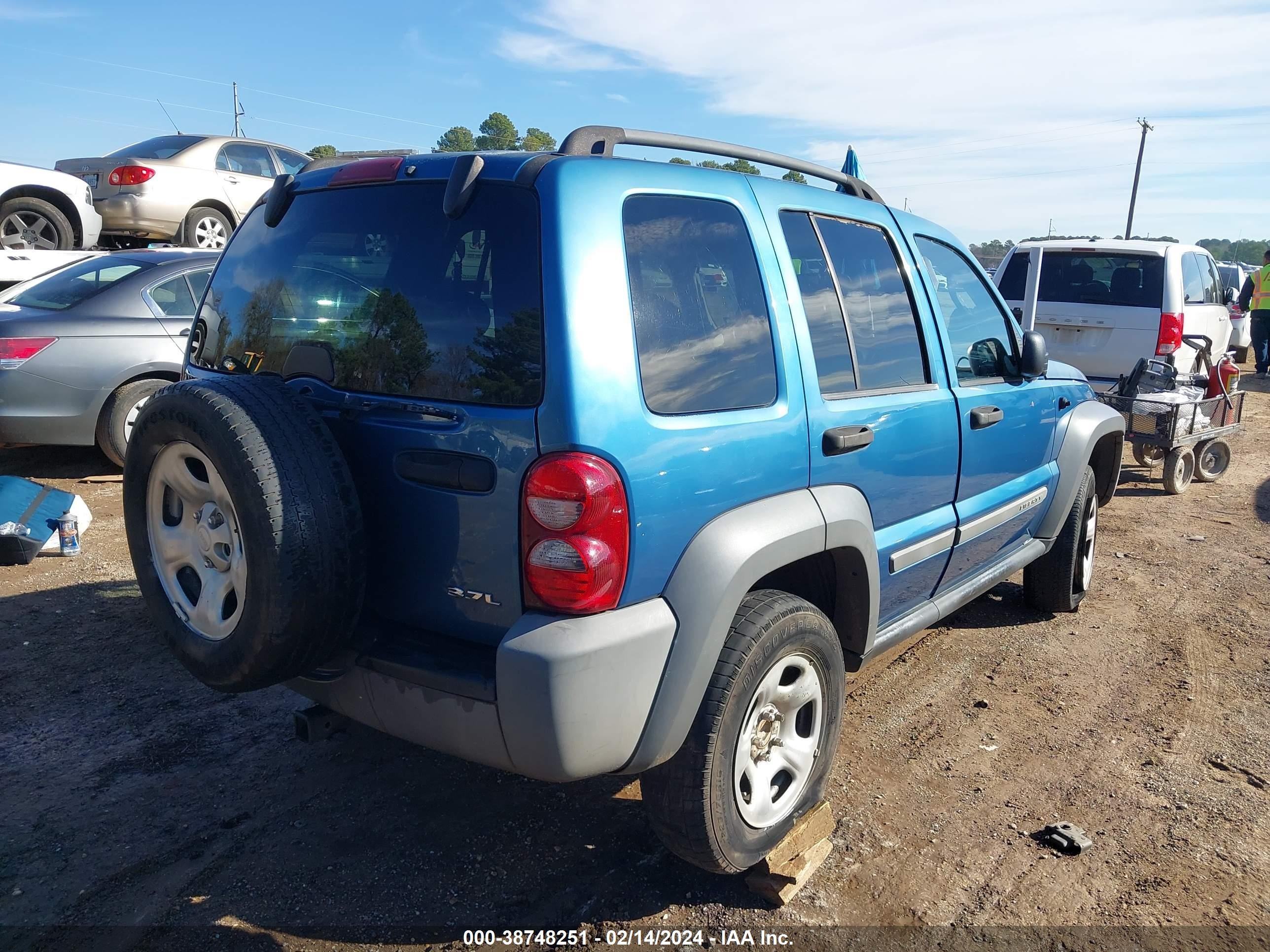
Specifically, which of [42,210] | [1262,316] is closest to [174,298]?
[42,210]

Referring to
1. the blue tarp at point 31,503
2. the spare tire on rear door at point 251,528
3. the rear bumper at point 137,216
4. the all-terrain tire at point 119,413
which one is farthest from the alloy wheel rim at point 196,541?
the rear bumper at point 137,216

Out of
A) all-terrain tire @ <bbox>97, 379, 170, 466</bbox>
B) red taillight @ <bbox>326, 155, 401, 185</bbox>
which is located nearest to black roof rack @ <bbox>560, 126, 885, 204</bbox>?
red taillight @ <bbox>326, 155, 401, 185</bbox>

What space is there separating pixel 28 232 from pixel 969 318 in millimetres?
9840

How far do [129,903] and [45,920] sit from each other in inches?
8.1

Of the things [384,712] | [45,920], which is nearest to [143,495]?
[384,712]

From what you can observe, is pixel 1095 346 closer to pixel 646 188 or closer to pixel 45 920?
pixel 646 188

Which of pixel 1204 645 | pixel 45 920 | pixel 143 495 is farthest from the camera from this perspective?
pixel 1204 645

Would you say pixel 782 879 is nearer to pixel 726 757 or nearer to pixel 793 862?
pixel 793 862

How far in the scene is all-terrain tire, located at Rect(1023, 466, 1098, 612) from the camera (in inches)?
191

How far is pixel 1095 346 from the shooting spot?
910 centimetres

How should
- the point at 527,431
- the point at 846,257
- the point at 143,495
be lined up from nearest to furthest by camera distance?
the point at 527,431, the point at 143,495, the point at 846,257

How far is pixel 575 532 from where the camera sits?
2.25 meters

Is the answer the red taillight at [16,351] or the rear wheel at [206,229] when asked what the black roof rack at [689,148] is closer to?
the red taillight at [16,351]

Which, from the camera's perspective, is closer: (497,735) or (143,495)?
(497,735)
